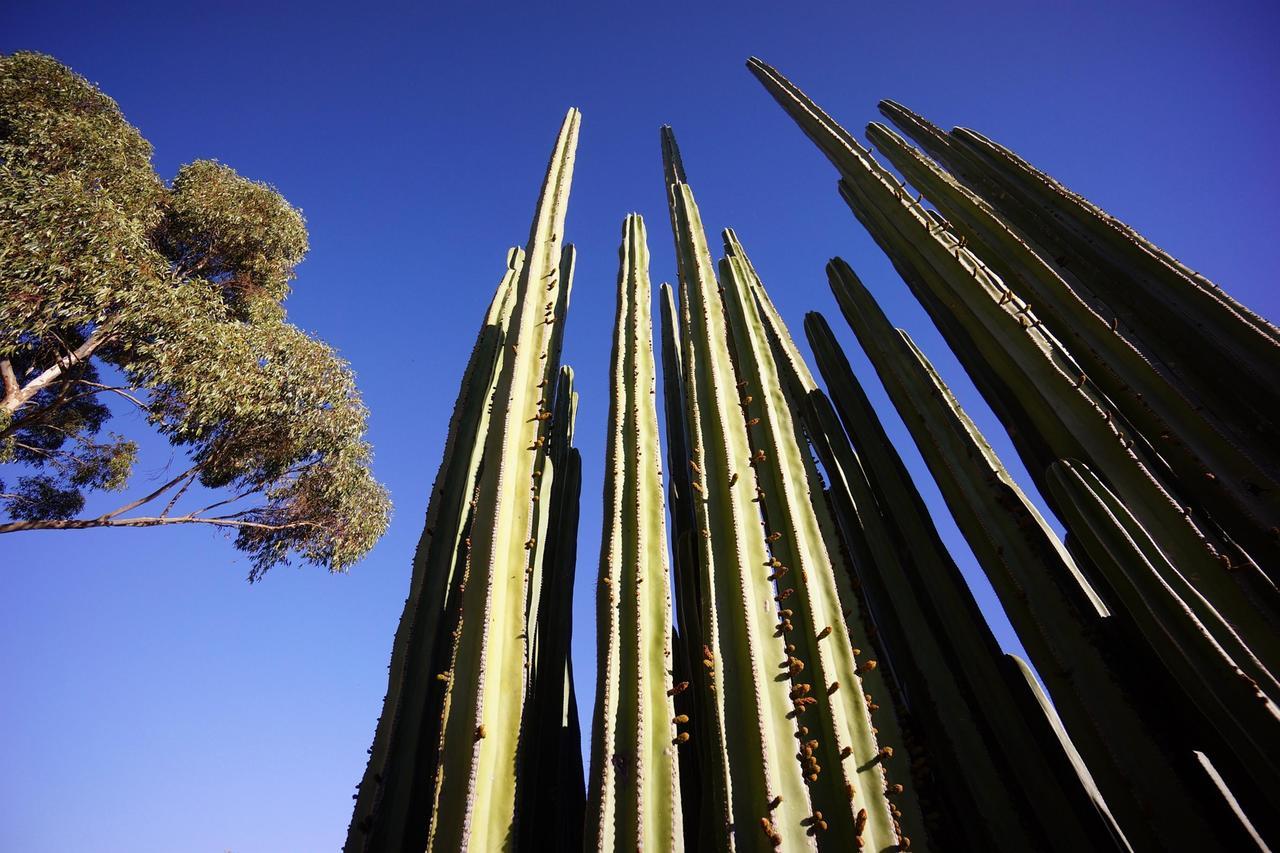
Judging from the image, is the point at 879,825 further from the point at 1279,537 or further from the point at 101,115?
the point at 101,115

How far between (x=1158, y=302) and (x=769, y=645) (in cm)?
157

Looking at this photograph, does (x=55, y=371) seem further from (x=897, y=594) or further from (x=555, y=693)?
(x=897, y=594)

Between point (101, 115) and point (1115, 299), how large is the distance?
36.5 ft

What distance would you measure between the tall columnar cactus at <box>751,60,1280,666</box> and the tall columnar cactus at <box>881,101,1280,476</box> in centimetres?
21

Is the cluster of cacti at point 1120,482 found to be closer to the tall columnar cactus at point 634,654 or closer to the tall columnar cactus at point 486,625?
the tall columnar cactus at point 634,654

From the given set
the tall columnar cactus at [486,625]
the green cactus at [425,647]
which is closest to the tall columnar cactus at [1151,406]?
the tall columnar cactus at [486,625]

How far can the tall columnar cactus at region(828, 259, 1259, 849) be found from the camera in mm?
1217

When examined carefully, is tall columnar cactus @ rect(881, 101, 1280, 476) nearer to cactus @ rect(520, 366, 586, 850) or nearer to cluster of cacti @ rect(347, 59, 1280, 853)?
cluster of cacti @ rect(347, 59, 1280, 853)

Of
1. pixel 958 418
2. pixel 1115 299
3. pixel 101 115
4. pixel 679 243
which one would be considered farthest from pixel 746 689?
pixel 101 115

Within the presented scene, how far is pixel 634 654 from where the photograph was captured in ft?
4.45

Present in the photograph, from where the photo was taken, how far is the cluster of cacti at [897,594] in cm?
119

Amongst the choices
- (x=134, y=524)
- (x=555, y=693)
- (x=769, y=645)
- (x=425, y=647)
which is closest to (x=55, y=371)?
(x=134, y=524)

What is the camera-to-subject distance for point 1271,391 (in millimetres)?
1434

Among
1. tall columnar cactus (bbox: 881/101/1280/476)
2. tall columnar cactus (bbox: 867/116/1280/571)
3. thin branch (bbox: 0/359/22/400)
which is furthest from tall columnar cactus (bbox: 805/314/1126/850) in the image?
thin branch (bbox: 0/359/22/400)
